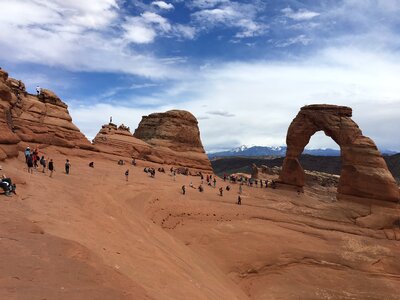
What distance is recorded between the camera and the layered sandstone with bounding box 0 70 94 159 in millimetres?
36125

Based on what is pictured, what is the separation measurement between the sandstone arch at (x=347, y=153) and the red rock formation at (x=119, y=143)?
63.5ft

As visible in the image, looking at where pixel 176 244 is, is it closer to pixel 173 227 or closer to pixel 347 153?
pixel 173 227

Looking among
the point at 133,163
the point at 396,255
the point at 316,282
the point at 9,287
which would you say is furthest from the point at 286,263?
the point at 133,163

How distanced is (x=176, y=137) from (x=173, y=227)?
112 feet

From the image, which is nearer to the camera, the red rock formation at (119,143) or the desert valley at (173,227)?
the desert valley at (173,227)

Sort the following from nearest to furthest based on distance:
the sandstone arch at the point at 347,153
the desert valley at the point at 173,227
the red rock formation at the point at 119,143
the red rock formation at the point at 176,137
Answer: the desert valley at the point at 173,227 < the sandstone arch at the point at 347,153 < the red rock formation at the point at 119,143 < the red rock formation at the point at 176,137

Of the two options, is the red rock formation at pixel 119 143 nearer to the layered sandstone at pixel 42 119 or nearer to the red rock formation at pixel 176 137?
the red rock formation at pixel 176 137

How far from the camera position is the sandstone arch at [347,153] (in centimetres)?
3419

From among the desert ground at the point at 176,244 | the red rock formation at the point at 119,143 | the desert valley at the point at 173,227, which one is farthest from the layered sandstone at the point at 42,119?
the red rock formation at the point at 119,143

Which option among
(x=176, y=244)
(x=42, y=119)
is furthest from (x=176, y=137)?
(x=176, y=244)

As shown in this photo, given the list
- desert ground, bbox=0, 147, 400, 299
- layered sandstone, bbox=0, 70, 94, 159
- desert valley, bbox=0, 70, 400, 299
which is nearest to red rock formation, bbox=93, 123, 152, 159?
desert valley, bbox=0, 70, 400, 299

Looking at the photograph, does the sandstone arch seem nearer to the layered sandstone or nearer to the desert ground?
the desert ground

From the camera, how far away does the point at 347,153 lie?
3700 centimetres

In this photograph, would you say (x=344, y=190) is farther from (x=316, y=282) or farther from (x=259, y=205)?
(x=316, y=282)
